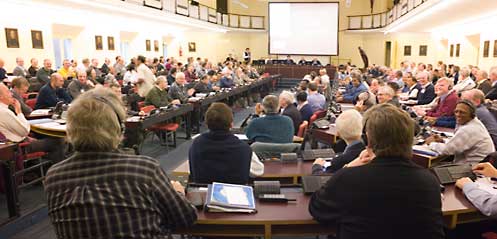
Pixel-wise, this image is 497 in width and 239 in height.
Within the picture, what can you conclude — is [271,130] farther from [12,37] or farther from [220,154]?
[12,37]

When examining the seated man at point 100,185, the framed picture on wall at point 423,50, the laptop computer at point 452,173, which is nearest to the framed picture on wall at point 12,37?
Result: the seated man at point 100,185

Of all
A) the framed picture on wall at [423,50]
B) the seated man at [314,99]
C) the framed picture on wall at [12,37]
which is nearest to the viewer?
the seated man at [314,99]

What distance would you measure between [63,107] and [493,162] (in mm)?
5481

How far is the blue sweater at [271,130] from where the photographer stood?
14.8 ft

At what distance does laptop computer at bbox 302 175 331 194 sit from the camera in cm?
282

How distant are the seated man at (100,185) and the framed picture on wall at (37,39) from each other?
1237 cm

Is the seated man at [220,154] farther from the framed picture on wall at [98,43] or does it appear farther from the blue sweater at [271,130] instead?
the framed picture on wall at [98,43]

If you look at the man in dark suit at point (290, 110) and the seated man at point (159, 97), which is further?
the seated man at point (159, 97)

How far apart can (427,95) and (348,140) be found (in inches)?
227

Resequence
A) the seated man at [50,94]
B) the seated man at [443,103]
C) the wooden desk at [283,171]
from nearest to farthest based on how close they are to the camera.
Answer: the wooden desk at [283,171] < the seated man at [443,103] < the seated man at [50,94]

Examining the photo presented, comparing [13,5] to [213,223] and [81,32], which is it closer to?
[81,32]

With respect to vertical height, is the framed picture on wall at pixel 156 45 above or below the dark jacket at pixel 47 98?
above

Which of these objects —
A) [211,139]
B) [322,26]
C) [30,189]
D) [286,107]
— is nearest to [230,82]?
[286,107]

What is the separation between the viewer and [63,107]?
6066mm
